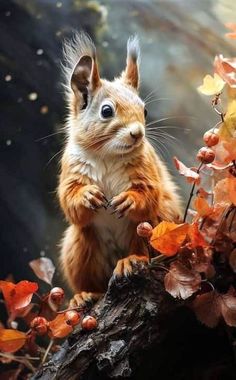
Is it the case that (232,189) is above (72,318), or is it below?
above

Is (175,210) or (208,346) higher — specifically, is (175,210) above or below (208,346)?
above

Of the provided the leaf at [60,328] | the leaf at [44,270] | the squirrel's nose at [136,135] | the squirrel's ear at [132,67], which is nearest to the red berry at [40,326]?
the leaf at [60,328]

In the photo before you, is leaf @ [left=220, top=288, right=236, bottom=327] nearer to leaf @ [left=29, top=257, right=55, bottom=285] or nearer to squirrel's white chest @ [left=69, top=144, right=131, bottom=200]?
squirrel's white chest @ [left=69, top=144, right=131, bottom=200]

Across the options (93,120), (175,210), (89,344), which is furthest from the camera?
(175,210)

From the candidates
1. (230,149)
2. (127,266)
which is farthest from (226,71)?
(127,266)

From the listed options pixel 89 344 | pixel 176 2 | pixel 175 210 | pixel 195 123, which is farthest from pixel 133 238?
pixel 176 2

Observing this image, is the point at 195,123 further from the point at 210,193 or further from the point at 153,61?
the point at 210,193

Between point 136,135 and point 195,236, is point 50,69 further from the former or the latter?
point 195,236
